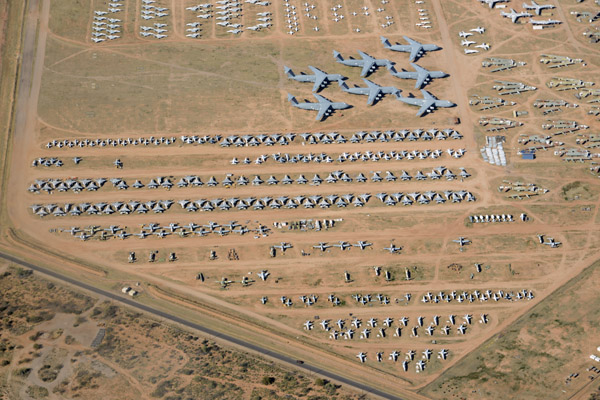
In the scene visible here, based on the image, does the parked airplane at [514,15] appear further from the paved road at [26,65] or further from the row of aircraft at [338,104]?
the paved road at [26,65]

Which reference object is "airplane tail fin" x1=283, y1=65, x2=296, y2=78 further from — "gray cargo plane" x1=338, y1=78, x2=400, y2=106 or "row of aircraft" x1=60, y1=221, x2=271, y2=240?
"row of aircraft" x1=60, y1=221, x2=271, y2=240

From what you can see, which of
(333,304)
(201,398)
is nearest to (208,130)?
(333,304)

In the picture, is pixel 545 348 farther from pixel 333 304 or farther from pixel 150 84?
pixel 150 84

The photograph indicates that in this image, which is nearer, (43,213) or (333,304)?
(333,304)

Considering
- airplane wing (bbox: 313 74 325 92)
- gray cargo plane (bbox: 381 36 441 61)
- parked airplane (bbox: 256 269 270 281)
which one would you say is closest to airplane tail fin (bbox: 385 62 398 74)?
gray cargo plane (bbox: 381 36 441 61)

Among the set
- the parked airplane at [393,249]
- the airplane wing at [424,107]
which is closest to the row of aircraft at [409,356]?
the parked airplane at [393,249]

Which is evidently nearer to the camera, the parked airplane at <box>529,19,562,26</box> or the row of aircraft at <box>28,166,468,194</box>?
the row of aircraft at <box>28,166,468,194</box>

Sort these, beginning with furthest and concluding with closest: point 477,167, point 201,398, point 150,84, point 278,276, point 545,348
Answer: point 150,84
point 477,167
point 278,276
point 545,348
point 201,398

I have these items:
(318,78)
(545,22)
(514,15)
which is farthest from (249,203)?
(545,22)
